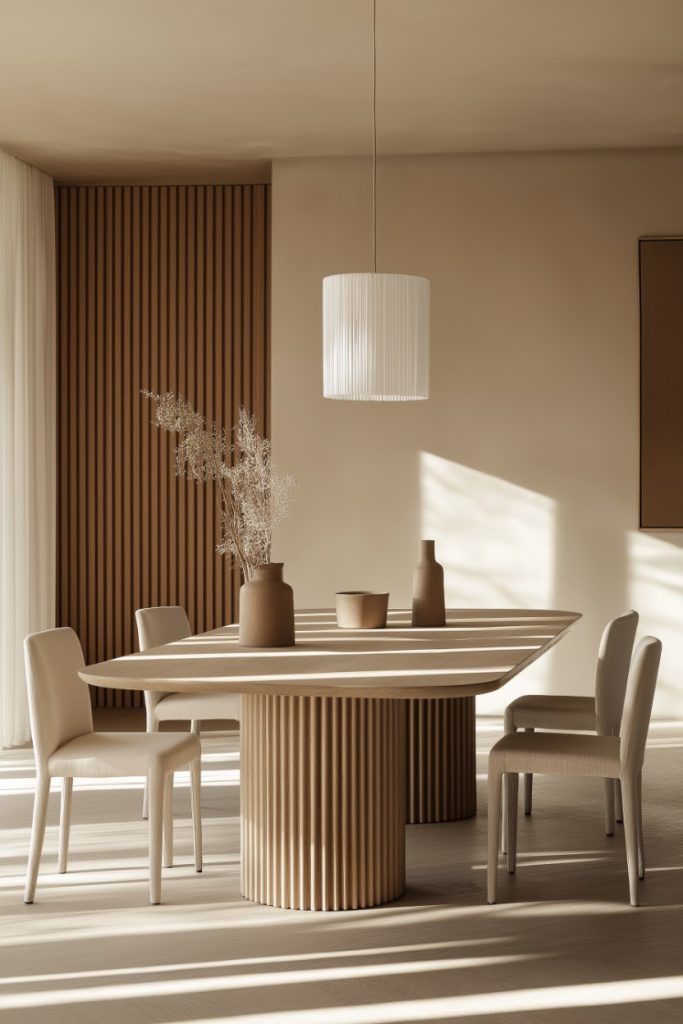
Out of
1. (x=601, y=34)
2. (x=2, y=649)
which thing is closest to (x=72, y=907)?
(x=2, y=649)

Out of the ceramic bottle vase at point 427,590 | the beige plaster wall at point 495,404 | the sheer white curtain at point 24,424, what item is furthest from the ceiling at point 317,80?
the ceramic bottle vase at point 427,590

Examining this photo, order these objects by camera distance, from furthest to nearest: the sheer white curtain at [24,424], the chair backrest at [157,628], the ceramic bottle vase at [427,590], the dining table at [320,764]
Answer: the sheer white curtain at [24,424] → the chair backrest at [157,628] → the ceramic bottle vase at [427,590] → the dining table at [320,764]

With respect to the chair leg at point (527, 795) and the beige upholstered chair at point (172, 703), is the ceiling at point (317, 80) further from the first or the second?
the chair leg at point (527, 795)

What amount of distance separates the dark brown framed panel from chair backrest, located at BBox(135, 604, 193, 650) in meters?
3.14

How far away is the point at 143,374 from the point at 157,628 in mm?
3314

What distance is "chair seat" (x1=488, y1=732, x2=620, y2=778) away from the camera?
12.0 ft

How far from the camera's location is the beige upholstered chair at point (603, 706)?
14.0 ft

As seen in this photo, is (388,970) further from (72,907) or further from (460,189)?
(460,189)

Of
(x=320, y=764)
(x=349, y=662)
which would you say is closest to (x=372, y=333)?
(x=349, y=662)

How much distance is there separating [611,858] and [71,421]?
4912mm

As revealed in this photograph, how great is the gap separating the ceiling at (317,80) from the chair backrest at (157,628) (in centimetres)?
252

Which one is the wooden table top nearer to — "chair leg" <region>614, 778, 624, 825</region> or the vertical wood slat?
"chair leg" <region>614, 778, 624, 825</region>

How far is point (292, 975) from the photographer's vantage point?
10.1 ft

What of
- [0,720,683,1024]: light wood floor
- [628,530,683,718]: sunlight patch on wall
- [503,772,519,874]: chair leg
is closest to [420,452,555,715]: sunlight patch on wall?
[628,530,683,718]: sunlight patch on wall
